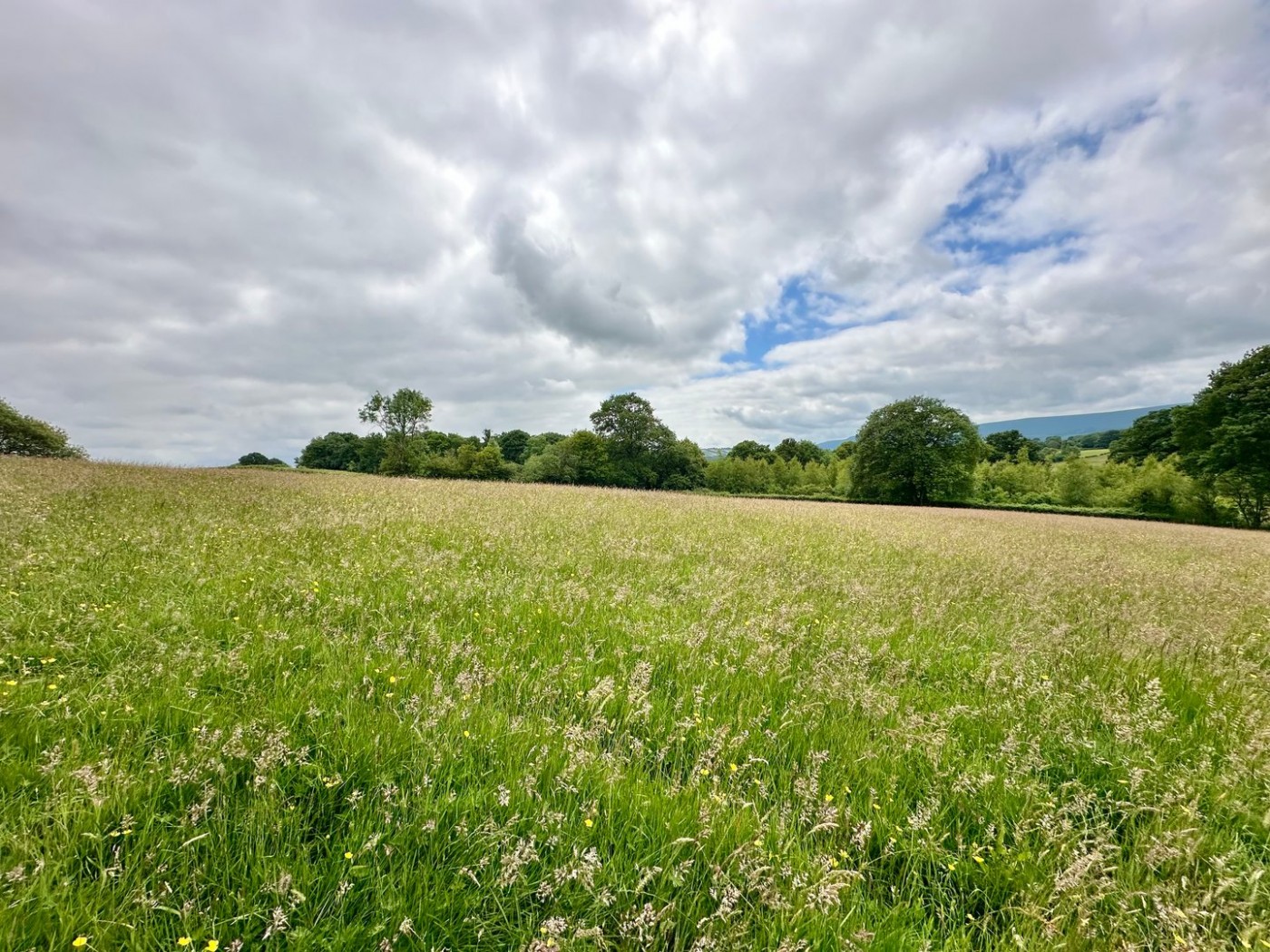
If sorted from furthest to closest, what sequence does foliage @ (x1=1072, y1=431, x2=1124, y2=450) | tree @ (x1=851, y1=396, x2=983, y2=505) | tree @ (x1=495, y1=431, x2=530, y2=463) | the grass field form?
foliage @ (x1=1072, y1=431, x2=1124, y2=450) < tree @ (x1=495, y1=431, x2=530, y2=463) < tree @ (x1=851, y1=396, x2=983, y2=505) < the grass field

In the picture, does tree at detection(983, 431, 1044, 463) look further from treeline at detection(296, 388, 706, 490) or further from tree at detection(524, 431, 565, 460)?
tree at detection(524, 431, 565, 460)

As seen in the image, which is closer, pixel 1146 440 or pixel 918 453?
pixel 918 453

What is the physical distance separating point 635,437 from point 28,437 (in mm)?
58957

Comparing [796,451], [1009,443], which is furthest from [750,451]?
[1009,443]

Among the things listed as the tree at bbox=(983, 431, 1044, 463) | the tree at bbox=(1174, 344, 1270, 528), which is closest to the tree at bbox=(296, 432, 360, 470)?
the tree at bbox=(1174, 344, 1270, 528)

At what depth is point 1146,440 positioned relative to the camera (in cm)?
7631

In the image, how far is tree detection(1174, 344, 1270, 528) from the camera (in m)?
38.0

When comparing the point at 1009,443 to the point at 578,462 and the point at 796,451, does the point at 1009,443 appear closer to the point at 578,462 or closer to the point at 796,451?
the point at 796,451

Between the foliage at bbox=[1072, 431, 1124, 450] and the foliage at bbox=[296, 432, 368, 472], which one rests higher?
the foliage at bbox=[1072, 431, 1124, 450]

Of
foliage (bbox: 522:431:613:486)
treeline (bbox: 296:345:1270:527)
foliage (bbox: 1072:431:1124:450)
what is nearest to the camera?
treeline (bbox: 296:345:1270:527)

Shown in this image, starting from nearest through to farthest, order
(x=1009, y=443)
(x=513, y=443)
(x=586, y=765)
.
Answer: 1. (x=586, y=765)
2. (x=1009, y=443)
3. (x=513, y=443)

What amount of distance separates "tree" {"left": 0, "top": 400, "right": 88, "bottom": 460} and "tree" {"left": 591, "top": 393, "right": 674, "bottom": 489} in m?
52.4

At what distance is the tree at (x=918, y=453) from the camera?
175 feet

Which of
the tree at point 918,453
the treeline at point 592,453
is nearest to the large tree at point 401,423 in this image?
the treeline at point 592,453
